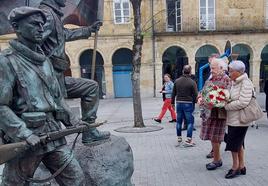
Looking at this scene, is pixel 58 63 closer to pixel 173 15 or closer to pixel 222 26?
pixel 173 15

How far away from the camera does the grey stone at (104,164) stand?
14.3 feet

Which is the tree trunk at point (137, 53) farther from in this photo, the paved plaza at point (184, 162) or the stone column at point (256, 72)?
the stone column at point (256, 72)

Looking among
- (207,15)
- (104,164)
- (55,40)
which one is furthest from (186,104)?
(207,15)

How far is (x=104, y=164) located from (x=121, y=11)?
21.9 metres

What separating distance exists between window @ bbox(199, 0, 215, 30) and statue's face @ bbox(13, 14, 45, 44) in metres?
23.7

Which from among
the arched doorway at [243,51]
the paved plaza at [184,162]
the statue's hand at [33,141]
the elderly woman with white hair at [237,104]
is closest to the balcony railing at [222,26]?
the arched doorway at [243,51]

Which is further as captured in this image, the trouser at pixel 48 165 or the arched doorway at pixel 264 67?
the arched doorway at pixel 264 67

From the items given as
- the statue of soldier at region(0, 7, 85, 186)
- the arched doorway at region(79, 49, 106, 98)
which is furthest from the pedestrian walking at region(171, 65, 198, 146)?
the arched doorway at region(79, 49, 106, 98)

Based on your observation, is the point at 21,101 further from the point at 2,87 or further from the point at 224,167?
the point at 224,167

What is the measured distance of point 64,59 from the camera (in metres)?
4.28

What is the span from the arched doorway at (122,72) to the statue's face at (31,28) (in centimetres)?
2305

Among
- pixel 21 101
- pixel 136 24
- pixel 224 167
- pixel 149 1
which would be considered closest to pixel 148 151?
pixel 224 167

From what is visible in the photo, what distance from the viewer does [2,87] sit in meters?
3.07

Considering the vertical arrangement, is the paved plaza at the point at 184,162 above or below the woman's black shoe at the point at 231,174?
below
